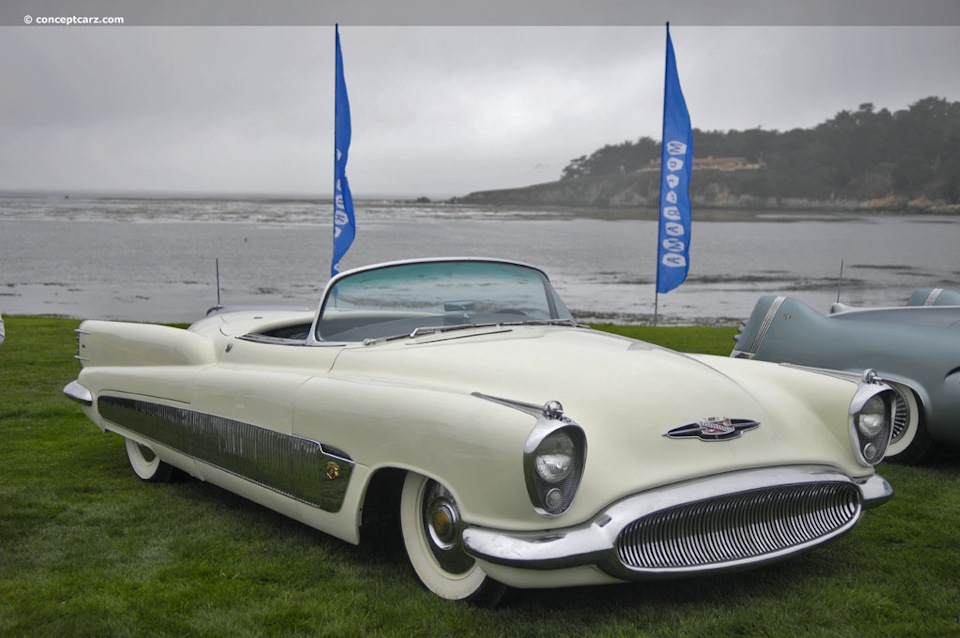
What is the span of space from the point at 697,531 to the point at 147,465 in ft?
11.2

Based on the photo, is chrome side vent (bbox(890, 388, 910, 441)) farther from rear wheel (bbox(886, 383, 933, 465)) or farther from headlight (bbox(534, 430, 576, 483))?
headlight (bbox(534, 430, 576, 483))

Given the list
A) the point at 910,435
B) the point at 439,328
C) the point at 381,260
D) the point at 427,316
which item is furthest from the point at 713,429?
the point at 381,260

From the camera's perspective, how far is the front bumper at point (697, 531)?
266cm

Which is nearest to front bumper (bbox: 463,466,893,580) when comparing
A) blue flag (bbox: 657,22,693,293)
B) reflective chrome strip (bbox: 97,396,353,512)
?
reflective chrome strip (bbox: 97,396,353,512)

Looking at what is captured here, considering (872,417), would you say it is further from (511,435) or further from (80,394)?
(80,394)

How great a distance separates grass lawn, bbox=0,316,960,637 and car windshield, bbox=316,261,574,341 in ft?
3.25

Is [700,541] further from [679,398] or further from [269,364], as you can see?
[269,364]

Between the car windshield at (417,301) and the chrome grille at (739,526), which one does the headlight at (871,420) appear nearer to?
the chrome grille at (739,526)

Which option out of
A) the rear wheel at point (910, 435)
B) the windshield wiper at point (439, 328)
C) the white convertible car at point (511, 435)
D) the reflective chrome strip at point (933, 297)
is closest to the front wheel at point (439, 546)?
the white convertible car at point (511, 435)

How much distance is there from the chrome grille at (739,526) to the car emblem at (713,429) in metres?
0.23

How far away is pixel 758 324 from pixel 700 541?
337 centimetres

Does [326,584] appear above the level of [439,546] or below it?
below

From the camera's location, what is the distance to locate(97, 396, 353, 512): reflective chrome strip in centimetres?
342

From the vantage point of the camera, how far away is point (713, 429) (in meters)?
3.04
